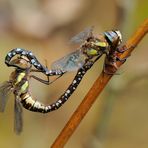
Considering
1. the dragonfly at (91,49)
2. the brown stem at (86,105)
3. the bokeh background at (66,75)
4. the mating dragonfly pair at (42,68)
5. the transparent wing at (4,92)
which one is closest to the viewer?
the brown stem at (86,105)

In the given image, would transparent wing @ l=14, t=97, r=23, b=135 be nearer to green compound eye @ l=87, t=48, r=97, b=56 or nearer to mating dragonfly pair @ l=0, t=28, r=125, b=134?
mating dragonfly pair @ l=0, t=28, r=125, b=134

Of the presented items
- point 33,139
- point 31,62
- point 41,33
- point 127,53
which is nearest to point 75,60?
point 31,62

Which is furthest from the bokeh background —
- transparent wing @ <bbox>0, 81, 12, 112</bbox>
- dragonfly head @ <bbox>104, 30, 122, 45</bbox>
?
dragonfly head @ <bbox>104, 30, 122, 45</bbox>

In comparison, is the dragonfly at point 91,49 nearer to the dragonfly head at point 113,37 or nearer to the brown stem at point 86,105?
the dragonfly head at point 113,37

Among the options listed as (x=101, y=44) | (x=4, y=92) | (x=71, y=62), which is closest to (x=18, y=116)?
(x=4, y=92)

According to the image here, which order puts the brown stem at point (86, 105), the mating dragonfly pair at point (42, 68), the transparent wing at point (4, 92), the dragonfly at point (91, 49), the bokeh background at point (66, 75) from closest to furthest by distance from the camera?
1. the brown stem at point (86, 105)
2. the dragonfly at point (91, 49)
3. the mating dragonfly pair at point (42, 68)
4. the transparent wing at point (4, 92)
5. the bokeh background at point (66, 75)

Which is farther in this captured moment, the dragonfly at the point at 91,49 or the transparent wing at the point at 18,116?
the transparent wing at the point at 18,116

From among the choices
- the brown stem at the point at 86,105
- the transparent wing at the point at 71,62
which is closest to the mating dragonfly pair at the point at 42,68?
the transparent wing at the point at 71,62
